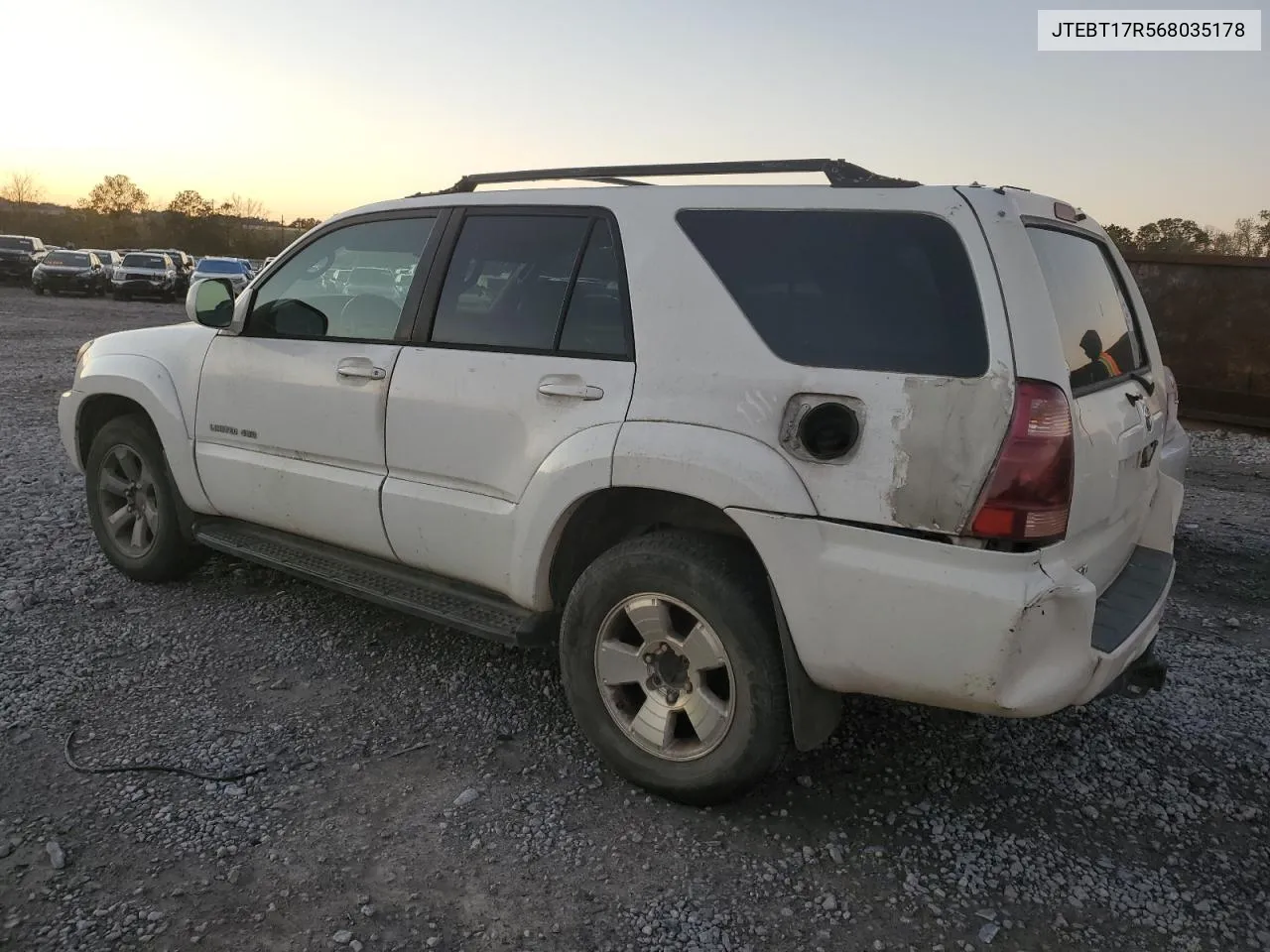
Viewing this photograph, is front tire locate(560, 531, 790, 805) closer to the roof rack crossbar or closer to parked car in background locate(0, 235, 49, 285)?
the roof rack crossbar

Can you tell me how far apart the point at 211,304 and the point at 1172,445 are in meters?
3.90

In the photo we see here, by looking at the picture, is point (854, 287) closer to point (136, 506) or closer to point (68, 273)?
Result: point (136, 506)

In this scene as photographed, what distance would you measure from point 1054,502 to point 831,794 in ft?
4.12

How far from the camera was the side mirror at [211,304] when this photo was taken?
13.6 feet

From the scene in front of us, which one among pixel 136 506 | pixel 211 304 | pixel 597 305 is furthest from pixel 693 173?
pixel 136 506

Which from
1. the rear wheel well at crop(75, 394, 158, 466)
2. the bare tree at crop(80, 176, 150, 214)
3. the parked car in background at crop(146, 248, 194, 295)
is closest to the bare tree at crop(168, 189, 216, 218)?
the bare tree at crop(80, 176, 150, 214)

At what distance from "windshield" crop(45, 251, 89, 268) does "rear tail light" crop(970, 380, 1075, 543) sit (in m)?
34.4

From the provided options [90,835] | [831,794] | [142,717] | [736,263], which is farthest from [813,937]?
[142,717]

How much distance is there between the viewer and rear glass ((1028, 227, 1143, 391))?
270cm

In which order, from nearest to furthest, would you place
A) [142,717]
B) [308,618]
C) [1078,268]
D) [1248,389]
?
[1078,268], [142,717], [308,618], [1248,389]

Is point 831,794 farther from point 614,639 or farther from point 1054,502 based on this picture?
point 1054,502

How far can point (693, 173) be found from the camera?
10.5 feet

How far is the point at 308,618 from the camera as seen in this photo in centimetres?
445

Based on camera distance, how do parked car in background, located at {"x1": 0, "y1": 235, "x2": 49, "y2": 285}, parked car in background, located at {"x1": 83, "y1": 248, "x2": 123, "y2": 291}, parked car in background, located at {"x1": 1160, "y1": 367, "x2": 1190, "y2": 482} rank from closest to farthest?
parked car in background, located at {"x1": 1160, "y1": 367, "x2": 1190, "y2": 482}
parked car in background, located at {"x1": 83, "y1": 248, "x2": 123, "y2": 291}
parked car in background, located at {"x1": 0, "y1": 235, "x2": 49, "y2": 285}
